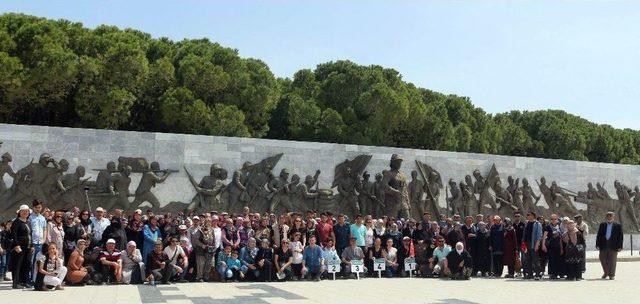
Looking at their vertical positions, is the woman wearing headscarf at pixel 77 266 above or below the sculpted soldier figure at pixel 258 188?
below

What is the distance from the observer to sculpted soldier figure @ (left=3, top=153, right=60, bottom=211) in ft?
54.9

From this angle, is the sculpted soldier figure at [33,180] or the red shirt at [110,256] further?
the sculpted soldier figure at [33,180]

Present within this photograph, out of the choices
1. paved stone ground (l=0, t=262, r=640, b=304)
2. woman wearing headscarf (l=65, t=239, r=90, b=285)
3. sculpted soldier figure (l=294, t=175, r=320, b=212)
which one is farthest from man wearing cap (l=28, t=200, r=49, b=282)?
sculpted soldier figure (l=294, t=175, r=320, b=212)

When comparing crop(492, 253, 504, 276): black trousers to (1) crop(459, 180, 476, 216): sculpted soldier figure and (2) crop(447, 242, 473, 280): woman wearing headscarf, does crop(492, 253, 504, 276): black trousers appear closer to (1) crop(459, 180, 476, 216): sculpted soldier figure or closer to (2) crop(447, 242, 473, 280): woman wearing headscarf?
(2) crop(447, 242, 473, 280): woman wearing headscarf

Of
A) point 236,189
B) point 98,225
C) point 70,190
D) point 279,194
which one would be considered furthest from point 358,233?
point 70,190

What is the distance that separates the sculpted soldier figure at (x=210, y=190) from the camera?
18766 millimetres

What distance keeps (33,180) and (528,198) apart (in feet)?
55.4

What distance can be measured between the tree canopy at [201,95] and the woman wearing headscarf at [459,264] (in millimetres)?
13355

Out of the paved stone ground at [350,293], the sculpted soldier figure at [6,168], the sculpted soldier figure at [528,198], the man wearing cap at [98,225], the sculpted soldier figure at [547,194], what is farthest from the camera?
the sculpted soldier figure at [547,194]

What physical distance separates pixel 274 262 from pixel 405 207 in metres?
8.10

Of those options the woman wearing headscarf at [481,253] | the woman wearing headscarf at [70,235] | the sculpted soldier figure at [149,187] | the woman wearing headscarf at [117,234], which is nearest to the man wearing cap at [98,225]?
the woman wearing headscarf at [117,234]

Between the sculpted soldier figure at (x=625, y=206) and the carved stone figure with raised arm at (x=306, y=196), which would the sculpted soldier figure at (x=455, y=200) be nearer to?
the carved stone figure with raised arm at (x=306, y=196)

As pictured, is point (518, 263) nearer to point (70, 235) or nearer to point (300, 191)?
point (300, 191)

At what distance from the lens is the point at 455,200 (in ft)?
76.6
